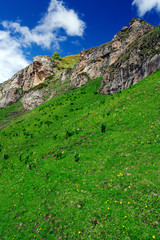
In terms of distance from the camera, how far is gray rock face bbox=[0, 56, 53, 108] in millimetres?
76812

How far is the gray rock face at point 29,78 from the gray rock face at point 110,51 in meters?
27.2

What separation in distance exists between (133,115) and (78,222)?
535 inches

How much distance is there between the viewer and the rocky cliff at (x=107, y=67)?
98.6ft

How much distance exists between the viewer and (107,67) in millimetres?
44188

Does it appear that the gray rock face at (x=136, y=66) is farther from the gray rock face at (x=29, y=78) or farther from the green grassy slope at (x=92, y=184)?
the gray rock face at (x=29, y=78)

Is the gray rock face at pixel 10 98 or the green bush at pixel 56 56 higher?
the green bush at pixel 56 56

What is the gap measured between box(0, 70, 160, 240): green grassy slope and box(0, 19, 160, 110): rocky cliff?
589 inches

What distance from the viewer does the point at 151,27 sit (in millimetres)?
39906

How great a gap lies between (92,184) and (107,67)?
1702 inches

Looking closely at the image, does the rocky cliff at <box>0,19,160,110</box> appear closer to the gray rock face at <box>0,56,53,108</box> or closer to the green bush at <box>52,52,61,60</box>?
the gray rock face at <box>0,56,53,108</box>

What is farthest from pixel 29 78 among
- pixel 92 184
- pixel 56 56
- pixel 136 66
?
pixel 92 184

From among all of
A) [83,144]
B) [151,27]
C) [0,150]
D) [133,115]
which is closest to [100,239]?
[83,144]

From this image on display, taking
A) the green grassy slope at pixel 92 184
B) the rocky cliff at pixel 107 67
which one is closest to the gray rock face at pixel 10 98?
the rocky cliff at pixel 107 67

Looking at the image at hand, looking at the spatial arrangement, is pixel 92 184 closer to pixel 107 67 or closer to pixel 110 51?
pixel 107 67
